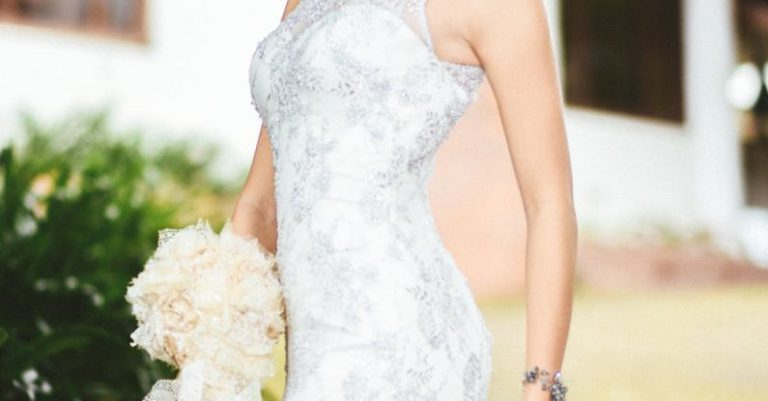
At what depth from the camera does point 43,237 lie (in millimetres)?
5070

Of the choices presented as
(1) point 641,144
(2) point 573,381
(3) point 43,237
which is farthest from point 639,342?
(1) point 641,144

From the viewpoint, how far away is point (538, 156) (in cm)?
227

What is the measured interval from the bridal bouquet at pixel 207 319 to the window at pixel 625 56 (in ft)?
45.9

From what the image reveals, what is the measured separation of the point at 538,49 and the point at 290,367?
0.75 metres

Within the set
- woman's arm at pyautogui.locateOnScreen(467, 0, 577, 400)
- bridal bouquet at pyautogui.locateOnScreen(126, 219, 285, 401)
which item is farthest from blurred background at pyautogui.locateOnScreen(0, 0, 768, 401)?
woman's arm at pyautogui.locateOnScreen(467, 0, 577, 400)

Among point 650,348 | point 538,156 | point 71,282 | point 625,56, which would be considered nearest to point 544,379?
point 538,156

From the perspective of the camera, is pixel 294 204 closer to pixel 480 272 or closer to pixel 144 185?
pixel 144 185

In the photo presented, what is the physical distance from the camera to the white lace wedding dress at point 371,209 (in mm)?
2270

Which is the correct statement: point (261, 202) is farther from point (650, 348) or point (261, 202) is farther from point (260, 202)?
point (650, 348)

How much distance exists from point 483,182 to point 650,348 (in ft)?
11.6

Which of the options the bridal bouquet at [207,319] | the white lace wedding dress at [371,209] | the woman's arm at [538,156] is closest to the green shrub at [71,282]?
the bridal bouquet at [207,319]

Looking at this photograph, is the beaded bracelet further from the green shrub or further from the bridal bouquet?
the green shrub

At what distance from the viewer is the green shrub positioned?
4617mm

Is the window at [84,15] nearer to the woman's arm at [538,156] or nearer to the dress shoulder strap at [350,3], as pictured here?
the dress shoulder strap at [350,3]
